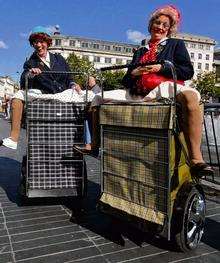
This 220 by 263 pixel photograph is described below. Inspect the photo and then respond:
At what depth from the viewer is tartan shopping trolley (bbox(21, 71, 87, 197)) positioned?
5082 millimetres

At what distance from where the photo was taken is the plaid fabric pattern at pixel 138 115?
3.56 meters

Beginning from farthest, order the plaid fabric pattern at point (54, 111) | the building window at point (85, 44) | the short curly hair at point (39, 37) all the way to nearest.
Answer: the building window at point (85, 44), the short curly hair at point (39, 37), the plaid fabric pattern at point (54, 111)

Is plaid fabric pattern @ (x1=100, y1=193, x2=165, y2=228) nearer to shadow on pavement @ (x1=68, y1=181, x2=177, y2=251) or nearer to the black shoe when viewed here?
shadow on pavement @ (x1=68, y1=181, x2=177, y2=251)

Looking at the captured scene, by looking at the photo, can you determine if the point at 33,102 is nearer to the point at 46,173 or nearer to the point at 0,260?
the point at 46,173

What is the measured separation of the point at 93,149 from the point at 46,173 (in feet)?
2.85

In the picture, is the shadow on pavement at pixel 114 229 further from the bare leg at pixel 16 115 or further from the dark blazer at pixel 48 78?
the dark blazer at pixel 48 78

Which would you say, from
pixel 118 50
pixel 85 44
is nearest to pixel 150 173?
pixel 85 44

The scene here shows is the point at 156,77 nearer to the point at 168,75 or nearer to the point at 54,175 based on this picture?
the point at 168,75

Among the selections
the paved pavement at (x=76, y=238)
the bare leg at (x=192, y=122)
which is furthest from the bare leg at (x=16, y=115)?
the bare leg at (x=192, y=122)

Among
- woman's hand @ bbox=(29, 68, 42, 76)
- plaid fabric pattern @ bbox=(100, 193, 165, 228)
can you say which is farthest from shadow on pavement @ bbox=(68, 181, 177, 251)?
woman's hand @ bbox=(29, 68, 42, 76)

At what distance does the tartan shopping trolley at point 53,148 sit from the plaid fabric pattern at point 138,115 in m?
1.03

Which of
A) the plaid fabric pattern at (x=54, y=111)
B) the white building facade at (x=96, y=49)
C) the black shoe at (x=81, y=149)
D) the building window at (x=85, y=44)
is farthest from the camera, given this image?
the building window at (x=85, y=44)

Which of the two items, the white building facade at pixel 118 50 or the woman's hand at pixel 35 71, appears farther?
the white building facade at pixel 118 50

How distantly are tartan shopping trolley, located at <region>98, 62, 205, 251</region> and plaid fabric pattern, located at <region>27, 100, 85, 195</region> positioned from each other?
101cm
